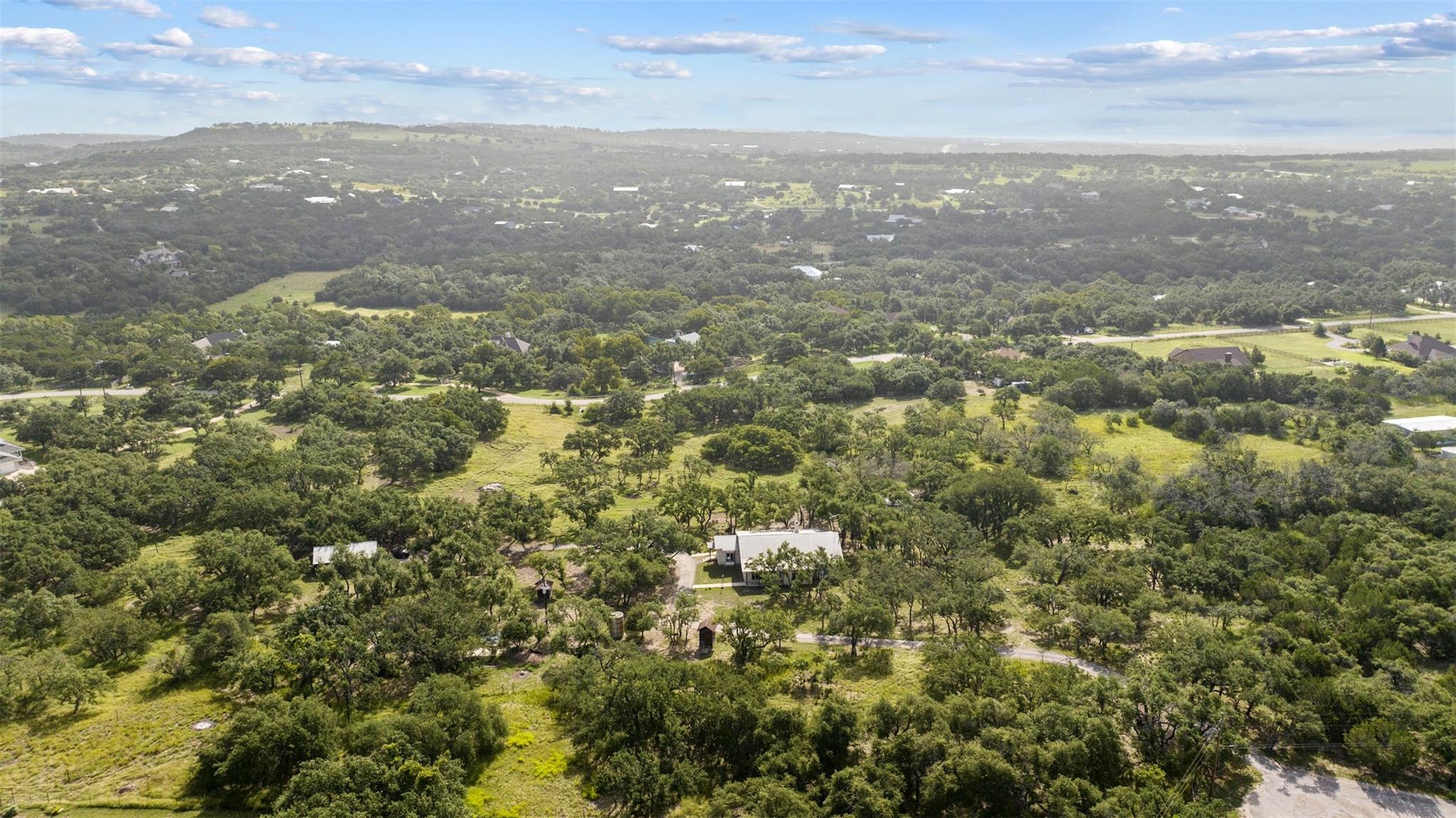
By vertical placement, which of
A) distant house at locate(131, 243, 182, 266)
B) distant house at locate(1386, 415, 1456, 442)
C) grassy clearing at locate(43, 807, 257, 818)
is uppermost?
distant house at locate(131, 243, 182, 266)

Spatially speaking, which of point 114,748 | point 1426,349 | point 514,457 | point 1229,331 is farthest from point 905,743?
point 1229,331

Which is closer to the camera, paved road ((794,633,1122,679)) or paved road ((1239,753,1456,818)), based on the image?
paved road ((1239,753,1456,818))

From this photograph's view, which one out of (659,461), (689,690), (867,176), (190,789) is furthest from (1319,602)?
(867,176)

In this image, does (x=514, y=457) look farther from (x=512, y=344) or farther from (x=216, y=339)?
(x=216, y=339)

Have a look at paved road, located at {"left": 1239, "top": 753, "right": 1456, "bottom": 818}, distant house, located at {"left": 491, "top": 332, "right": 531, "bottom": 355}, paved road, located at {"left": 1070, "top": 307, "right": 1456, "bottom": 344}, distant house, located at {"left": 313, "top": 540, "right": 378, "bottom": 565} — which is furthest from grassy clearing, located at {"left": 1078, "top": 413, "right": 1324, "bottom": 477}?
distant house, located at {"left": 491, "top": 332, "right": 531, "bottom": 355}

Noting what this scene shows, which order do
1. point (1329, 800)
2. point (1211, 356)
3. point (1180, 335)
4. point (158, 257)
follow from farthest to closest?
point (158, 257)
point (1180, 335)
point (1211, 356)
point (1329, 800)

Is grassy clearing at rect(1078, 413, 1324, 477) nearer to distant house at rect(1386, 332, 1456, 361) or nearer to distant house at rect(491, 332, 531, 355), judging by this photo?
distant house at rect(1386, 332, 1456, 361)
